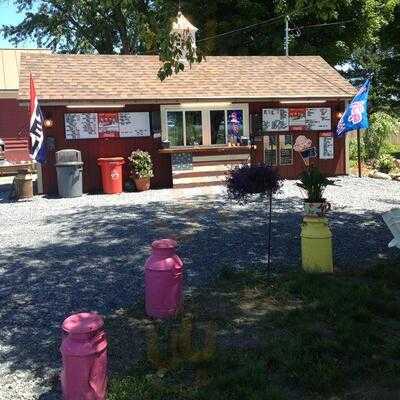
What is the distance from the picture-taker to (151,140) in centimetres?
1578

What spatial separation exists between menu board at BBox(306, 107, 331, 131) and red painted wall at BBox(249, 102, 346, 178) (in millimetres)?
133

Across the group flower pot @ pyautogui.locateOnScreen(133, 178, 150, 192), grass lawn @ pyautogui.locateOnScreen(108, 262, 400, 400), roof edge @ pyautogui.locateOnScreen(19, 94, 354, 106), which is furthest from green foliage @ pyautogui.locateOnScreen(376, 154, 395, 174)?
grass lawn @ pyautogui.locateOnScreen(108, 262, 400, 400)

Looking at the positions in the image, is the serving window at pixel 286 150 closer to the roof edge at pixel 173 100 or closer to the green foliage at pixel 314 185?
the roof edge at pixel 173 100

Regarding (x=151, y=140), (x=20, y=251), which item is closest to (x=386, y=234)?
(x=20, y=251)

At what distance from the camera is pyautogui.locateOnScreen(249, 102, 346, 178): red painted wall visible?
1666 cm

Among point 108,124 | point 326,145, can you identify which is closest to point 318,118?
point 326,145

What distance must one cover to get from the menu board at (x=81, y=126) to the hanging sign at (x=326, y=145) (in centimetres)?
715

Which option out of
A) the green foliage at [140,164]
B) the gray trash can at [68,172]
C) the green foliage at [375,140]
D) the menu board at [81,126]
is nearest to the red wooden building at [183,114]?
the menu board at [81,126]

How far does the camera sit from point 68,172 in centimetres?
1421

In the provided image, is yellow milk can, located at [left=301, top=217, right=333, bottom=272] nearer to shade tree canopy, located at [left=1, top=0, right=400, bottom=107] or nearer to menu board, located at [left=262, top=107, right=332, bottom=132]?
menu board, located at [left=262, top=107, right=332, bottom=132]

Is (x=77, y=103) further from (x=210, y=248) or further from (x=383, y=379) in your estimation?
(x=383, y=379)

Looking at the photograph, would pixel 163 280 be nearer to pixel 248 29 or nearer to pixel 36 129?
pixel 36 129

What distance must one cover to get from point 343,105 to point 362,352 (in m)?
14.0

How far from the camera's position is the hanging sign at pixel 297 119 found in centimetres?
1692
